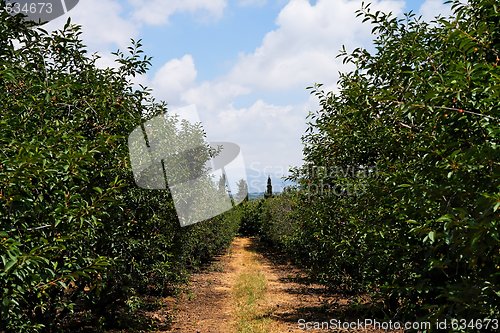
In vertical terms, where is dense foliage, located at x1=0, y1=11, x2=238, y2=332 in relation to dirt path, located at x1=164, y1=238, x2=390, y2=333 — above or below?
above

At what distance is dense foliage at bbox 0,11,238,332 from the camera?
3.22 meters

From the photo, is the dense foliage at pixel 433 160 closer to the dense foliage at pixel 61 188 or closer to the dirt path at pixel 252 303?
the dense foliage at pixel 61 188

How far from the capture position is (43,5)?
4.64 metres

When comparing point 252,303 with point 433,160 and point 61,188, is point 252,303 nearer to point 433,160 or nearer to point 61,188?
point 61,188

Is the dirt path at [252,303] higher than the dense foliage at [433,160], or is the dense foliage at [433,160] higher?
the dense foliage at [433,160]

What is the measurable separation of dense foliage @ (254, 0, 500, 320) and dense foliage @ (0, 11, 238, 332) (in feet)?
8.37

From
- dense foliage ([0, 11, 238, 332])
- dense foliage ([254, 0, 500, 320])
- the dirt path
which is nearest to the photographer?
dense foliage ([254, 0, 500, 320])

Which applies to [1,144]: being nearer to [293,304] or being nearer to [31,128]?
[31,128]

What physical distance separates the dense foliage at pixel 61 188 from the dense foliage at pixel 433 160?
2.55m

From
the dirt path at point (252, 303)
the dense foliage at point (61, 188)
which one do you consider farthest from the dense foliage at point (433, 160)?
the dirt path at point (252, 303)

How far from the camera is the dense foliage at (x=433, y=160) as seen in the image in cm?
258

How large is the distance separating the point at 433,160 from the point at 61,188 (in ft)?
10.1

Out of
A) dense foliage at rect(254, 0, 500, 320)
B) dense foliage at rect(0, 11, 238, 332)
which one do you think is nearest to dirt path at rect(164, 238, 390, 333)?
dense foliage at rect(0, 11, 238, 332)

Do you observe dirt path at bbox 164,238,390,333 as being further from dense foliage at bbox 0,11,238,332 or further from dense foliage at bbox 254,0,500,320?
dense foliage at bbox 254,0,500,320
